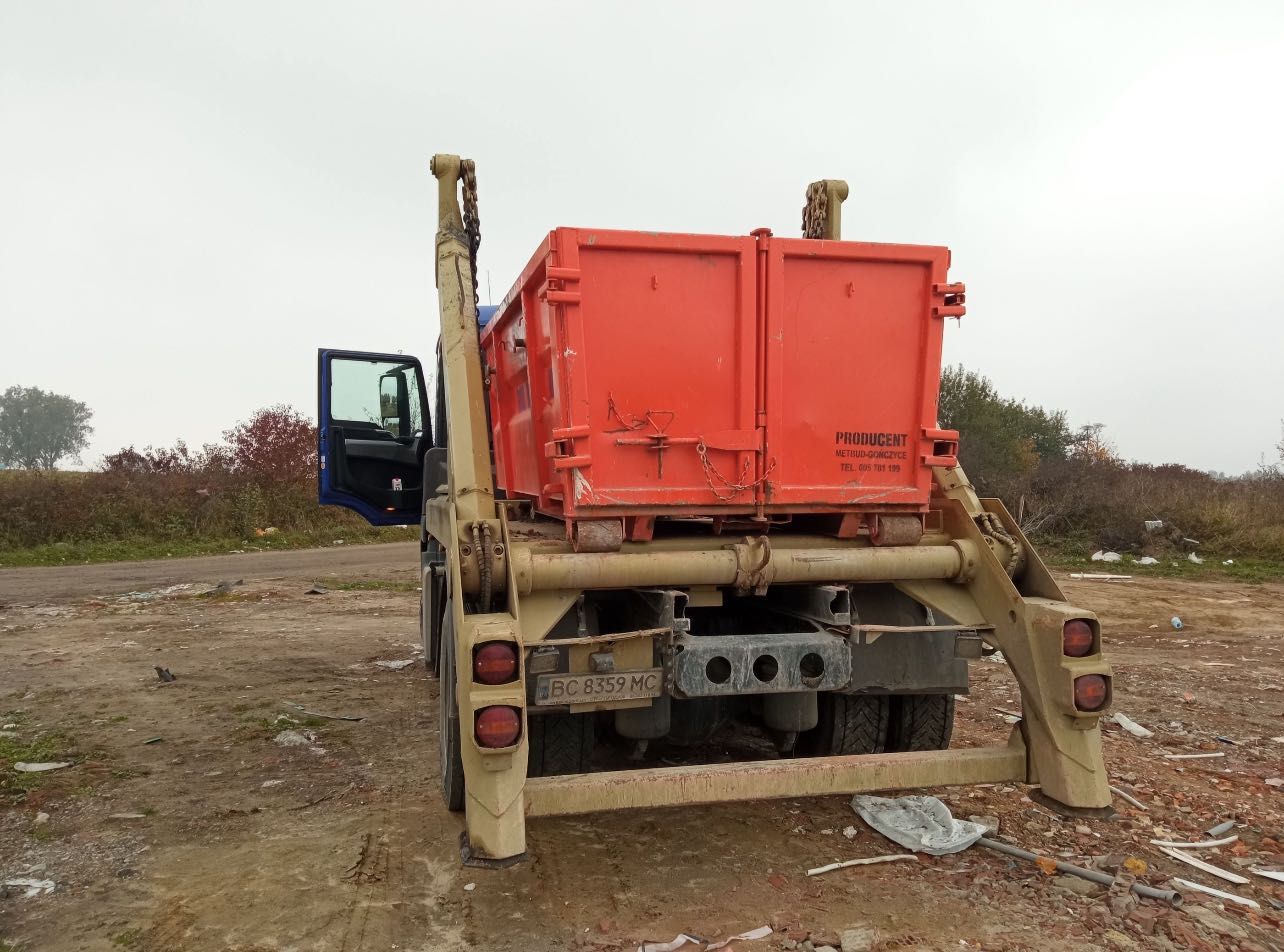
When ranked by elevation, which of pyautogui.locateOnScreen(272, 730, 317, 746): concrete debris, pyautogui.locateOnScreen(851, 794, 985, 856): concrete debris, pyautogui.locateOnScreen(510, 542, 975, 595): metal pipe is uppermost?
pyautogui.locateOnScreen(510, 542, 975, 595): metal pipe

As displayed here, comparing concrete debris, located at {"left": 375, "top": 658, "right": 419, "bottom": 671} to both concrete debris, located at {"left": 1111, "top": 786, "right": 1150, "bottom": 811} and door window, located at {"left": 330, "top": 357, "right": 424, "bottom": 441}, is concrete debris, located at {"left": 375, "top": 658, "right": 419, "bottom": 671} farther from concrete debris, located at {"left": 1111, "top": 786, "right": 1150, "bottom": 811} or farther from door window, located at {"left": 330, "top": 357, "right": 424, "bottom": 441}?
concrete debris, located at {"left": 1111, "top": 786, "right": 1150, "bottom": 811}

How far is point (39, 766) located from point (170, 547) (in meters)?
14.2

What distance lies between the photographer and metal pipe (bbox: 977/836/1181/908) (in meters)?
3.29

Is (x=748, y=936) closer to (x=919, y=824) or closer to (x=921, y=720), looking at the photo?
(x=919, y=824)

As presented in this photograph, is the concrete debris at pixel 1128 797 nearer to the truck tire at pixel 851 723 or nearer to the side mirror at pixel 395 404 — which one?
the truck tire at pixel 851 723

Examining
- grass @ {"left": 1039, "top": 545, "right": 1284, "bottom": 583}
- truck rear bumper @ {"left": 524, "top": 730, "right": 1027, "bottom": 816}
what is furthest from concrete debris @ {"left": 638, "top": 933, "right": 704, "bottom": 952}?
grass @ {"left": 1039, "top": 545, "right": 1284, "bottom": 583}

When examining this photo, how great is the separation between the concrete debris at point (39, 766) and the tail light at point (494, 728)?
348cm

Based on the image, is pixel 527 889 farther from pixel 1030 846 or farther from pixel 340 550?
pixel 340 550

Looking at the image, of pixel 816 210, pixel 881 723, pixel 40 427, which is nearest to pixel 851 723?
pixel 881 723

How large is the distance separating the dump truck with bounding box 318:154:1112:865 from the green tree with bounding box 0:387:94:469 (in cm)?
6886

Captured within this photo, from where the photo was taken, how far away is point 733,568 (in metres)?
Result: 3.68

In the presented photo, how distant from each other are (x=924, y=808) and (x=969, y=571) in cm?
117

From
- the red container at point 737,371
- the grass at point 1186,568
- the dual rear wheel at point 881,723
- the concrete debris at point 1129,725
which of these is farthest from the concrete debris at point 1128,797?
the grass at point 1186,568

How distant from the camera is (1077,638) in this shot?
Result: 358 cm
